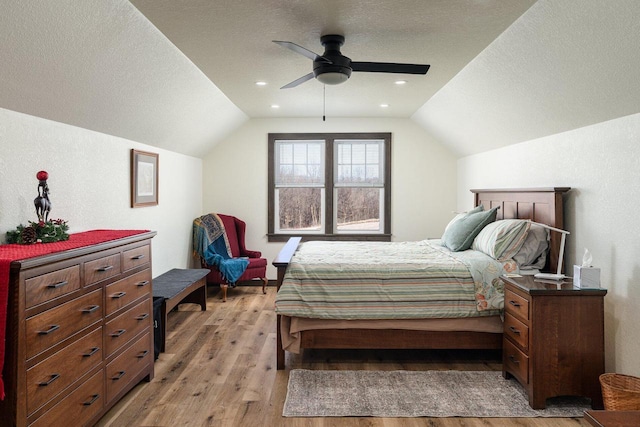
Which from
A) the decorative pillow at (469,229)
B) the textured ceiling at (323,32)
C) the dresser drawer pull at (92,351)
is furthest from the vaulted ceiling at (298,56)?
the dresser drawer pull at (92,351)

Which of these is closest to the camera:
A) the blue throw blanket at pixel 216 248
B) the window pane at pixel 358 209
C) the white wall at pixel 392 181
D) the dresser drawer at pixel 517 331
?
the dresser drawer at pixel 517 331

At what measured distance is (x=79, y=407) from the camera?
7.66 feet

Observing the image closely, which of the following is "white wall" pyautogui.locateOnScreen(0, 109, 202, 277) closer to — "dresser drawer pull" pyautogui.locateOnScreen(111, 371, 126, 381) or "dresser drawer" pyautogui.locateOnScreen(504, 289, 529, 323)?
"dresser drawer pull" pyautogui.locateOnScreen(111, 371, 126, 381)

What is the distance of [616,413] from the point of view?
139 cm

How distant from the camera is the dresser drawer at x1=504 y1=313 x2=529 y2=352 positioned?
2.90m

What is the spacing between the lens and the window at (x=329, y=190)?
662 cm

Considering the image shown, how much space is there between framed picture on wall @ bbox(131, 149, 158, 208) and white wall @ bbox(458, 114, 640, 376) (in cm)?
369

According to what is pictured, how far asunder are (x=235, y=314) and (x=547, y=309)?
3.27 metres

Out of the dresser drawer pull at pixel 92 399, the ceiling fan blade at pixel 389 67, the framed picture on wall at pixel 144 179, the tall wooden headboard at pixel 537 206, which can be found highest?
the ceiling fan blade at pixel 389 67

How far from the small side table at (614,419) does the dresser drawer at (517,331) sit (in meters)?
1.55

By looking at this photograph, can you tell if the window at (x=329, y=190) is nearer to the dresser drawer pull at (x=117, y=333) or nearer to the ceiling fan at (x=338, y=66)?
the ceiling fan at (x=338, y=66)

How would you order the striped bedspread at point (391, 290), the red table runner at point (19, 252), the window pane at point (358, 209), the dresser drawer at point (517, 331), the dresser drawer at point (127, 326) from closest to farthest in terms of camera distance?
the red table runner at point (19, 252), the dresser drawer at point (127, 326), the dresser drawer at point (517, 331), the striped bedspread at point (391, 290), the window pane at point (358, 209)

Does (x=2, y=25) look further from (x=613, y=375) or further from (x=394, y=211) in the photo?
(x=394, y=211)

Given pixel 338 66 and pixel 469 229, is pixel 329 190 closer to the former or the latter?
pixel 469 229
